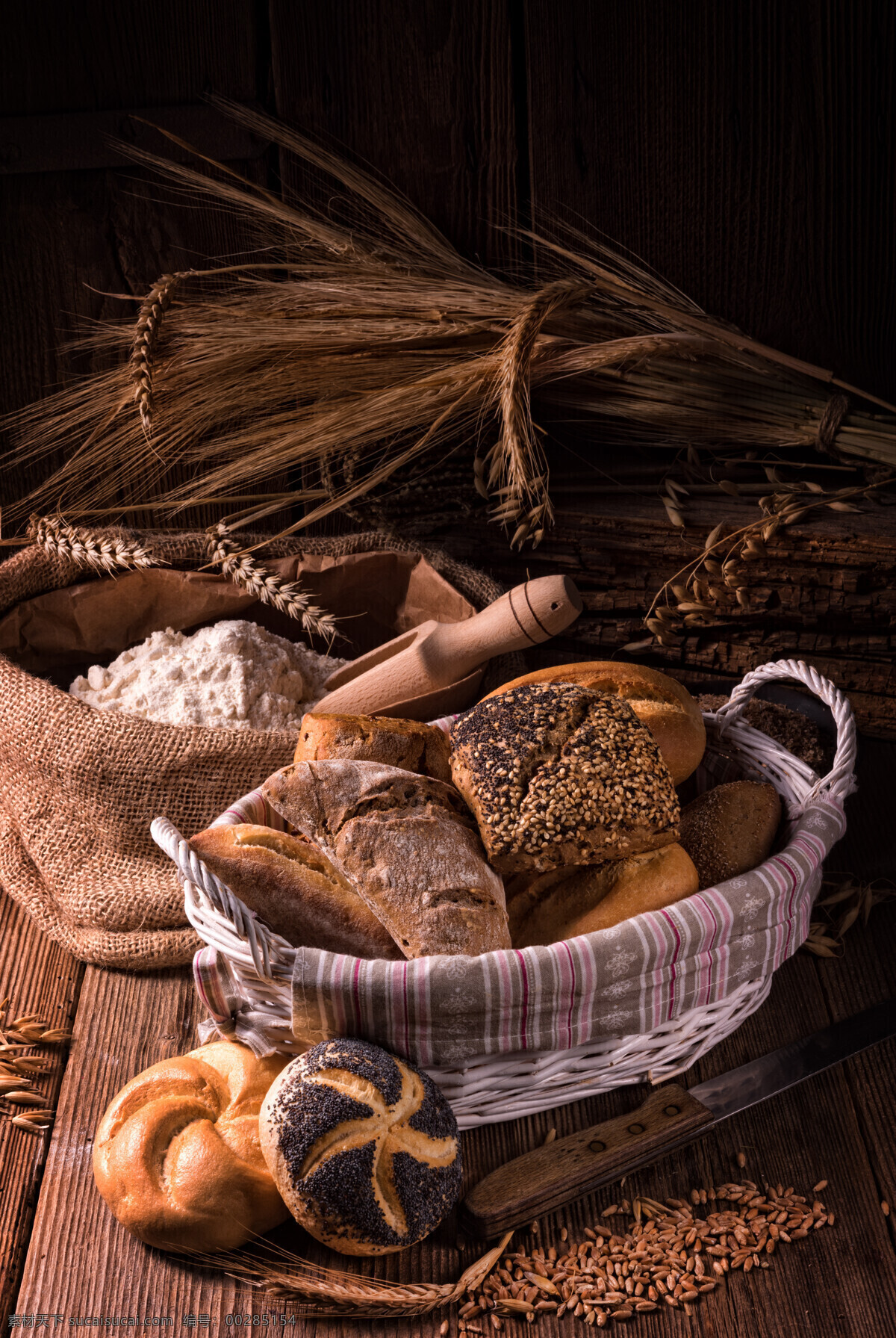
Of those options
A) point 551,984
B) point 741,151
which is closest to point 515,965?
point 551,984

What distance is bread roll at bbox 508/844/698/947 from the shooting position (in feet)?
4.17

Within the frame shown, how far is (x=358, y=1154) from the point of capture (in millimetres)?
1065

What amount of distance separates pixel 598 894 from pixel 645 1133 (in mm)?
279

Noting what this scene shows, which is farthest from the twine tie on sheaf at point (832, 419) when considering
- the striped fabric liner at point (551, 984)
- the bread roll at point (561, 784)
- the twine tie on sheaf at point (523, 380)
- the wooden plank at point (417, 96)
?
the striped fabric liner at point (551, 984)

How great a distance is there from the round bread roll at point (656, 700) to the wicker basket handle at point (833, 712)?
0.35ft

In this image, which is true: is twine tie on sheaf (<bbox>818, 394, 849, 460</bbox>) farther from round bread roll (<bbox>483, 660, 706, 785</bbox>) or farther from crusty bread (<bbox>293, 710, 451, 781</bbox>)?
crusty bread (<bbox>293, 710, 451, 781</bbox>)

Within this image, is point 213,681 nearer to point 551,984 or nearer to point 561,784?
point 561,784

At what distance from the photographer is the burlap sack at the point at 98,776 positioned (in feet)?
5.29

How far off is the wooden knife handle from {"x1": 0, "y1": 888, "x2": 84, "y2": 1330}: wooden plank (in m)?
0.52

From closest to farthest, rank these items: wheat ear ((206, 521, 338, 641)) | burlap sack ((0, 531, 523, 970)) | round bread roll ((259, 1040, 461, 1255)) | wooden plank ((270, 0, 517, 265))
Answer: round bread roll ((259, 1040, 461, 1255)) → burlap sack ((0, 531, 523, 970)) → wheat ear ((206, 521, 338, 641)) → wooden plank ((270, 0, 517, 265))

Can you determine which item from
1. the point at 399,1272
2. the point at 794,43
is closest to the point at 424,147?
→ the point at 794,43

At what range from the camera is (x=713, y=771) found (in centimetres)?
168

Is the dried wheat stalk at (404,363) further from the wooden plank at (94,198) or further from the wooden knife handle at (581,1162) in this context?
the wooden knife handle at (581,1162)

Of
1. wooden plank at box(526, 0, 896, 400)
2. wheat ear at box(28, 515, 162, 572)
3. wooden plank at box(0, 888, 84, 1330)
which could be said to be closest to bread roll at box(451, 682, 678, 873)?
wooden plank at box(0, 888, 84, 1330)
